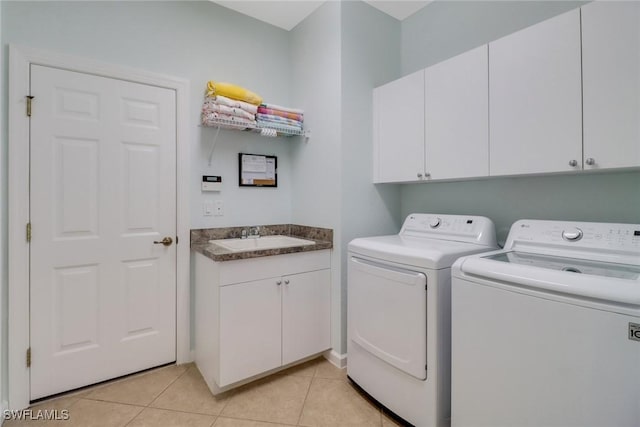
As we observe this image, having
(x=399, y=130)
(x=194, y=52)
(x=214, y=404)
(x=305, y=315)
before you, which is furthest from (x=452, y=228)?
(x=194, y=52)

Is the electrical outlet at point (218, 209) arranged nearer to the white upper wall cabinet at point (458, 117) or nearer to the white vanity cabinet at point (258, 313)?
the white vanity cabinet at point (258, 313)

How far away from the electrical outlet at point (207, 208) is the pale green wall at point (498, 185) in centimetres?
153

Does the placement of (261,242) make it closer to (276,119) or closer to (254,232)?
(254,232)

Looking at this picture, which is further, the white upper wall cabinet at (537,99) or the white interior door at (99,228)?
the white interior door at (99,228)

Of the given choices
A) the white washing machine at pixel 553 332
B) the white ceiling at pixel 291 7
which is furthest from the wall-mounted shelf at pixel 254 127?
the white washing machine at pixel 553 332

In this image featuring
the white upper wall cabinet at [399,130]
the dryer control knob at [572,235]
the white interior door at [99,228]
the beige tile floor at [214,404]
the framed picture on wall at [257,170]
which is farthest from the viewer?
the framed picture on wall at [257,170]

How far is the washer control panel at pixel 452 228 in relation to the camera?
1858 mm

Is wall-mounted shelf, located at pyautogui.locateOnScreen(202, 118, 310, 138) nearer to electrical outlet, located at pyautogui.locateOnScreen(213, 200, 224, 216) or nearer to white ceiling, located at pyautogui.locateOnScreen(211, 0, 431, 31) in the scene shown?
electrical outlet, located at pyautogui.locateOnScreen(213, 200, 224, 216)

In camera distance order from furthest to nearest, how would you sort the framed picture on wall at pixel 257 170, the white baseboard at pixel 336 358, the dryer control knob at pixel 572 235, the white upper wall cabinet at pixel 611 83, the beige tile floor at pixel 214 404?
the framed picture on wall at pixel 257 170 → the white baseboard at pixel 336 358 → the beige tile floor at pixel 214 404 → the dryer control knob at pixel 572 235 → the white upper wall cabinet at pixel 611 83

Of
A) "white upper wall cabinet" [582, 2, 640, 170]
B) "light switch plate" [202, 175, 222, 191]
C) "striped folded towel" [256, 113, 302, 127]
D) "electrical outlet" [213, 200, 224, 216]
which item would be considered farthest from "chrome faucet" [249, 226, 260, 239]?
"white upper wall cabinet" [582, 2, 640, 170]

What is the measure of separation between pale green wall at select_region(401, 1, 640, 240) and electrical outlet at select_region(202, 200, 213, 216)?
153 centimetres

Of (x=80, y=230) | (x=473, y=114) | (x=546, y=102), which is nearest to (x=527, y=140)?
(x=546, y=102)

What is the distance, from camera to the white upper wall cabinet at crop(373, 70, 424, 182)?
208 cm

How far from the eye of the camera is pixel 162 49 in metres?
2.15
